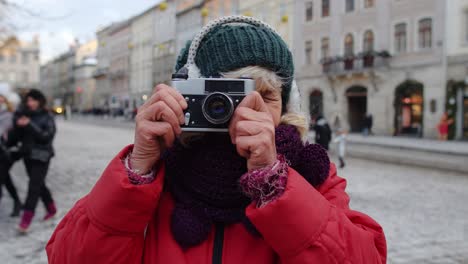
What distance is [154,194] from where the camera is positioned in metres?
1.22

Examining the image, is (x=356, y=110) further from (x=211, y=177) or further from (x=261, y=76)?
(x=211, y=177)

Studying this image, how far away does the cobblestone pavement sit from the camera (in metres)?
4.75

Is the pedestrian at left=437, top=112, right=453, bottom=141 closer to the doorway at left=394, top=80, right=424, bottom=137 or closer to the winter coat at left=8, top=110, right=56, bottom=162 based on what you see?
the doorway at left=394, top=80, right=424, bottom=137

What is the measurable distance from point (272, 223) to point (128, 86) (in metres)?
66.9

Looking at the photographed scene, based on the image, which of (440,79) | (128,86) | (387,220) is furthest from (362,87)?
(128,86)

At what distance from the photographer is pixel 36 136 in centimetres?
542

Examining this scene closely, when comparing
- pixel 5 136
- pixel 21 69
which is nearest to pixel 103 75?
pixel 21 69

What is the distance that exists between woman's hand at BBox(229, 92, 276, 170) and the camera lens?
0.08 ft

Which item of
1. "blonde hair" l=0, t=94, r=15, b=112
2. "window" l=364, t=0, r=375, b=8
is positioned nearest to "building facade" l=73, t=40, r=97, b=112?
"window" l=364, t=0, r=375, b=8

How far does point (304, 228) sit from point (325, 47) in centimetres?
2805

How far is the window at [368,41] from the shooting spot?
84.2 ft

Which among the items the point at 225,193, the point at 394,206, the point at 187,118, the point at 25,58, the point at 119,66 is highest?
the point at 25,58

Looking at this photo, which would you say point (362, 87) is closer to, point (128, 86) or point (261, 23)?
point (261, 23)

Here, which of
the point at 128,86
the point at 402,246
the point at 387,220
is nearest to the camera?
the point at 402,246
